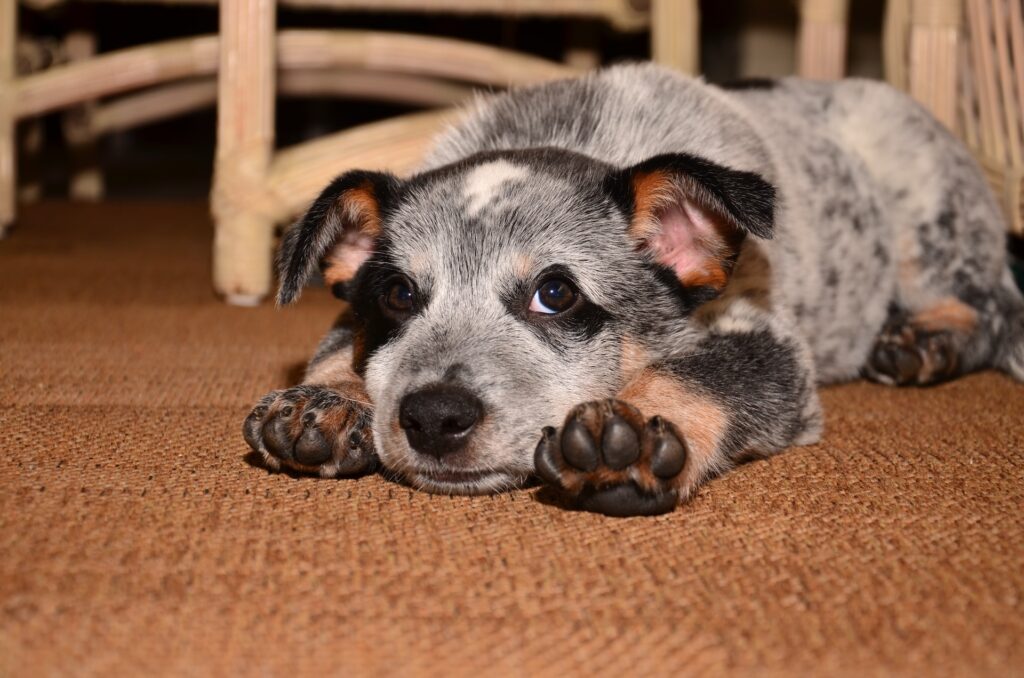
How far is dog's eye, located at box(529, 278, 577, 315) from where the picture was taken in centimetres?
299

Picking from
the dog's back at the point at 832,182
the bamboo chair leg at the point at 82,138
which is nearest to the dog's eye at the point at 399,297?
the dog's back at the point at 832,182

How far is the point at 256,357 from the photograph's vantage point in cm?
440

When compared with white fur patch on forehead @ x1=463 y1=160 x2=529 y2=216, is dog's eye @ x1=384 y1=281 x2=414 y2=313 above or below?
below

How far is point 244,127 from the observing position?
5.17 meters

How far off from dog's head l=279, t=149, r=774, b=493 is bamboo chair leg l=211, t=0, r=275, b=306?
1.93 m

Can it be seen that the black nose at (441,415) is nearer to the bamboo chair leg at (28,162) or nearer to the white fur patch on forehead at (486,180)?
the white fur patch on forehead at (486,180)

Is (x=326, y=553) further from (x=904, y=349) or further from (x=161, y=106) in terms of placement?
(x=161, y=106)

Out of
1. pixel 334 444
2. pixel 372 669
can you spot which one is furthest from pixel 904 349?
pixel 372 669

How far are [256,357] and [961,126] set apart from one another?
144 inches

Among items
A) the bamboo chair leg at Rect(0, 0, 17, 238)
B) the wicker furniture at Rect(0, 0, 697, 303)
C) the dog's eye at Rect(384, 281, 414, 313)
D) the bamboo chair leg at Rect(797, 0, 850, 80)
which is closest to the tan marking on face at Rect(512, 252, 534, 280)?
the dog's eye at Rect(384, 281, 414, 313)

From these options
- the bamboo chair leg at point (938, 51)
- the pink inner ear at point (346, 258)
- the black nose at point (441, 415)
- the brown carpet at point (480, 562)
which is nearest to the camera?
the brown carpet at point (480, 562)

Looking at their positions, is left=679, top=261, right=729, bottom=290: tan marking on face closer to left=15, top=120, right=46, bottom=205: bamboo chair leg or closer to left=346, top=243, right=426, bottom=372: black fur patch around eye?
left=346, top=243, right=426, bottom=372: black fur patch around eye

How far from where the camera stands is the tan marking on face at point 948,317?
433 cm

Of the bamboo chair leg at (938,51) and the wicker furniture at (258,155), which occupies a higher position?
the bamboo chair leg at (938,51)
